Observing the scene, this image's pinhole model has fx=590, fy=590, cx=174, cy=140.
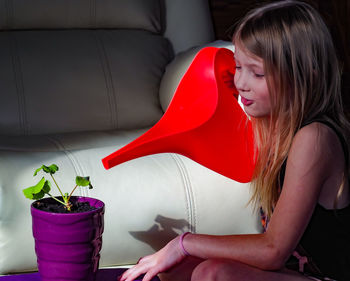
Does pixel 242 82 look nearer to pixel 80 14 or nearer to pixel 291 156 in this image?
pixel 291 156

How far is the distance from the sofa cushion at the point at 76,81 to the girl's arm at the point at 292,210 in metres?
0.81

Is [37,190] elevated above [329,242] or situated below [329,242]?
above

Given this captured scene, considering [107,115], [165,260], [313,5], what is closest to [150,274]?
[165,260]

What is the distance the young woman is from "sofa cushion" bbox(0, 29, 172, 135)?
75 centimetres

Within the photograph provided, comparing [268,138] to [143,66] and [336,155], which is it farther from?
[143,66]

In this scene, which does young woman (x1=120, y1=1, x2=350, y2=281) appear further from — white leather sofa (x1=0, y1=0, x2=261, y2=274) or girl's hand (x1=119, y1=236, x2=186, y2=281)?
white leather sofa (x1=0, y1=0, x2=261, y2=274)

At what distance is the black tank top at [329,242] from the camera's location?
3.59 ft

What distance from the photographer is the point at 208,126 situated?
1.17 metres

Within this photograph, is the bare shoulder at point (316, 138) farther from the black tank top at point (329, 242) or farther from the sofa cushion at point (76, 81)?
the sofa cushion at point (76, 81)

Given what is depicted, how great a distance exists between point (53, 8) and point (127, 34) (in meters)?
0.25

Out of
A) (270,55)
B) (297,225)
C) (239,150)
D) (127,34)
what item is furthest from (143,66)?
(297,225)

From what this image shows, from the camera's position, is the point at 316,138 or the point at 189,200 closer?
the point at 316,138

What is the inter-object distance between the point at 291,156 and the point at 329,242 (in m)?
0.20

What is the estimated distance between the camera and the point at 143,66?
6.20ft
